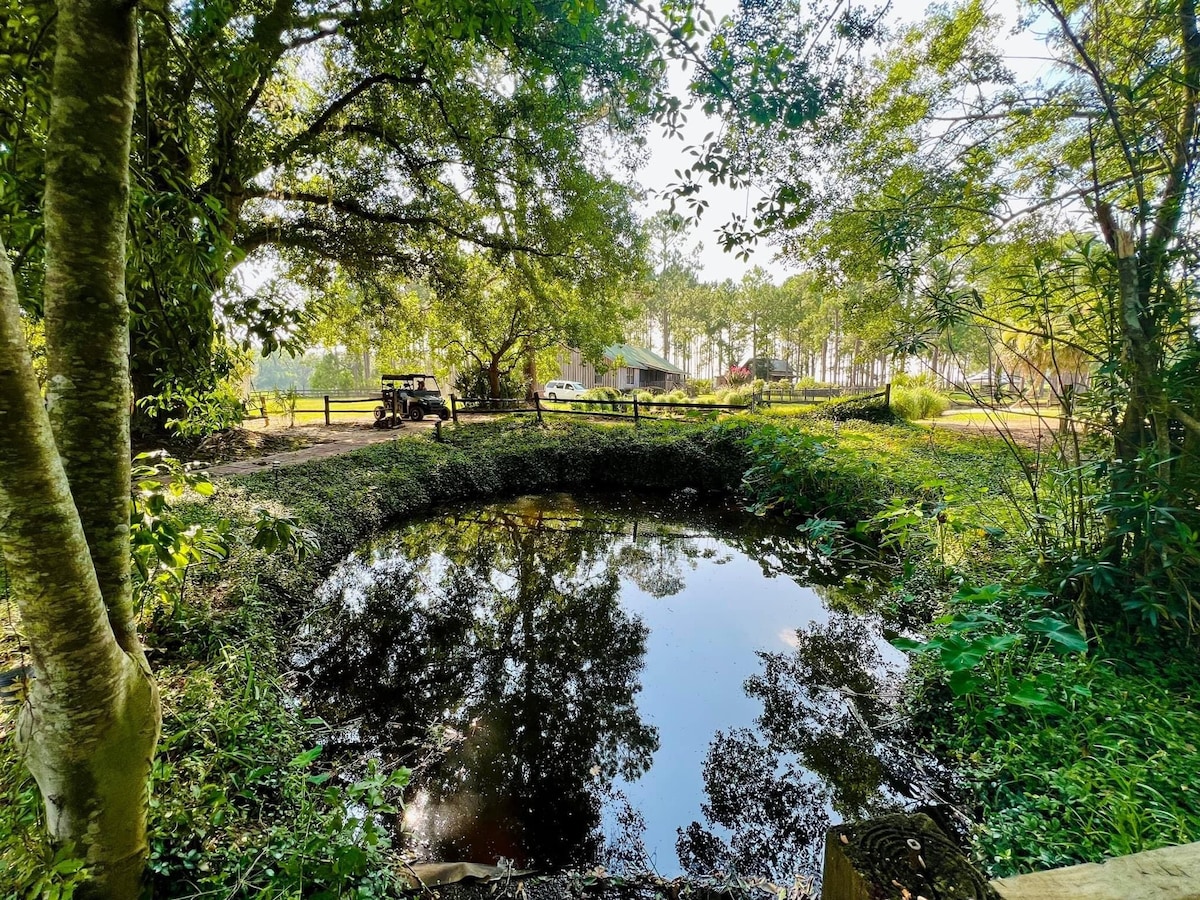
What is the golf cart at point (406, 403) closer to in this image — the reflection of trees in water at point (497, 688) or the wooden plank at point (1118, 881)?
the reflection of trees in water at point (497, 688)

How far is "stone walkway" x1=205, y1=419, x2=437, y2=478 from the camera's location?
7607mm

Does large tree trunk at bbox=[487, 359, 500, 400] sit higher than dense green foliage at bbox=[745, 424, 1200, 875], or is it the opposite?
large tree trunk at bbox=[487, 359, 500, 400]

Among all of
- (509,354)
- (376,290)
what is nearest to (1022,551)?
(376,290)

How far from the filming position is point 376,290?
37.4 feet

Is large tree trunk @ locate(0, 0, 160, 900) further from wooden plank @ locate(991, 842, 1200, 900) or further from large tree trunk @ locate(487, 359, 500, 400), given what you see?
large tree trunk @ locate(487, 359, 500, 400)

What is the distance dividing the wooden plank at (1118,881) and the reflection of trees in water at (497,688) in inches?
80.1

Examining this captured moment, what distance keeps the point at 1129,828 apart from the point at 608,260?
1035 centimetres

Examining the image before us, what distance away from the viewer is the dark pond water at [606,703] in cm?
243

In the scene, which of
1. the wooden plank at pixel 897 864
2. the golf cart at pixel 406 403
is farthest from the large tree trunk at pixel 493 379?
the wooden plank at pixel 897 864

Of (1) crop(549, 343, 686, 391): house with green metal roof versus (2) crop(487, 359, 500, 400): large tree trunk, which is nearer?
(2) crop(487, 359, 500, 400): large tree trunk

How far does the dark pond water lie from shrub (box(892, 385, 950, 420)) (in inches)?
458

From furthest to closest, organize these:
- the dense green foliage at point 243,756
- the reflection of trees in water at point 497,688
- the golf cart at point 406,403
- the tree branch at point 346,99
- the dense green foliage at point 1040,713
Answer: the golf cart at point 406,403, the tree branch at point 346,99, the reflection of trees in water at point 497,688, the dense green foliage at point 1040,713, the dense green foliage at point 243,756

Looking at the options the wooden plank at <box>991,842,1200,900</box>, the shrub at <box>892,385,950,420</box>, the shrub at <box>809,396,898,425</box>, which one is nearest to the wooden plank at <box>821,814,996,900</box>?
the wooden plank at <box>991,842,1200,900</box>

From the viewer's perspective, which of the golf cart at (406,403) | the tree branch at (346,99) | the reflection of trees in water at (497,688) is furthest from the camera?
the golf cart at (406,403)
